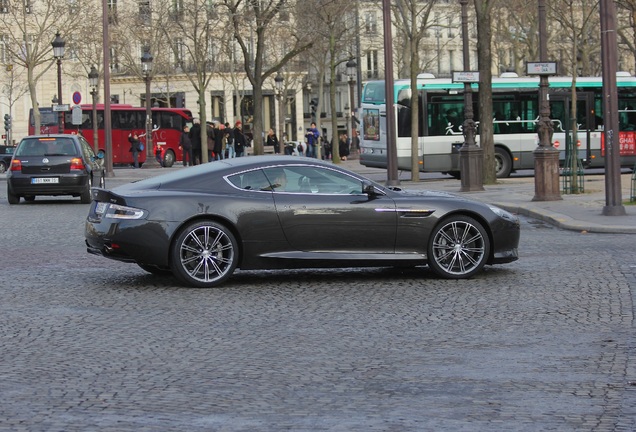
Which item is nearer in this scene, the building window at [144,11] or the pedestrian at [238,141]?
the pedestrian at [238,141]

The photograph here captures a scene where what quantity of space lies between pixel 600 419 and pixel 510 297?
16.0ft

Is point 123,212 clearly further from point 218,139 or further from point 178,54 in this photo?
point 178,54

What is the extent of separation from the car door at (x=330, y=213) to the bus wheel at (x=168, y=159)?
53.5 metres

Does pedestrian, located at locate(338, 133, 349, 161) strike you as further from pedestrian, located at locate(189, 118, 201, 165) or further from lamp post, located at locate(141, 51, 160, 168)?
pedestrian, located at locate(189, 118, 201, 165)

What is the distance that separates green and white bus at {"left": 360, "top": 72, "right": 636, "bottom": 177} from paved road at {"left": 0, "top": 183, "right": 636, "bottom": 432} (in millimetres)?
24980

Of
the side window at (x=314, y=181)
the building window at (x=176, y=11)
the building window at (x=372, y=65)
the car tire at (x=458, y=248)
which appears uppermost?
the building window at (x=372, y=65)

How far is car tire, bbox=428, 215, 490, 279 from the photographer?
1244 cm

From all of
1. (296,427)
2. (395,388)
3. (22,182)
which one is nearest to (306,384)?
(395,388)

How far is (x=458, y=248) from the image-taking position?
12.5m

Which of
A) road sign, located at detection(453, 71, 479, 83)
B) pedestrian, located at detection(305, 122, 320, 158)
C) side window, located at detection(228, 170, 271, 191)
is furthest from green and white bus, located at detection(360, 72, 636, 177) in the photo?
side window, located at detection(228, 170, 271, 191)

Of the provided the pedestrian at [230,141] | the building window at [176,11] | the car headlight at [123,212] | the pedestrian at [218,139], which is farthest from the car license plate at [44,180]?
the pedestrian at [230,141]

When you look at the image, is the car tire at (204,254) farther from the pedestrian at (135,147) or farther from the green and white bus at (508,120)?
the pedestrian at (135,147)

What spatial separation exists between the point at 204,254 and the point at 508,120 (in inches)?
1106

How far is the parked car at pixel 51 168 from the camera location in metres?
27.4
